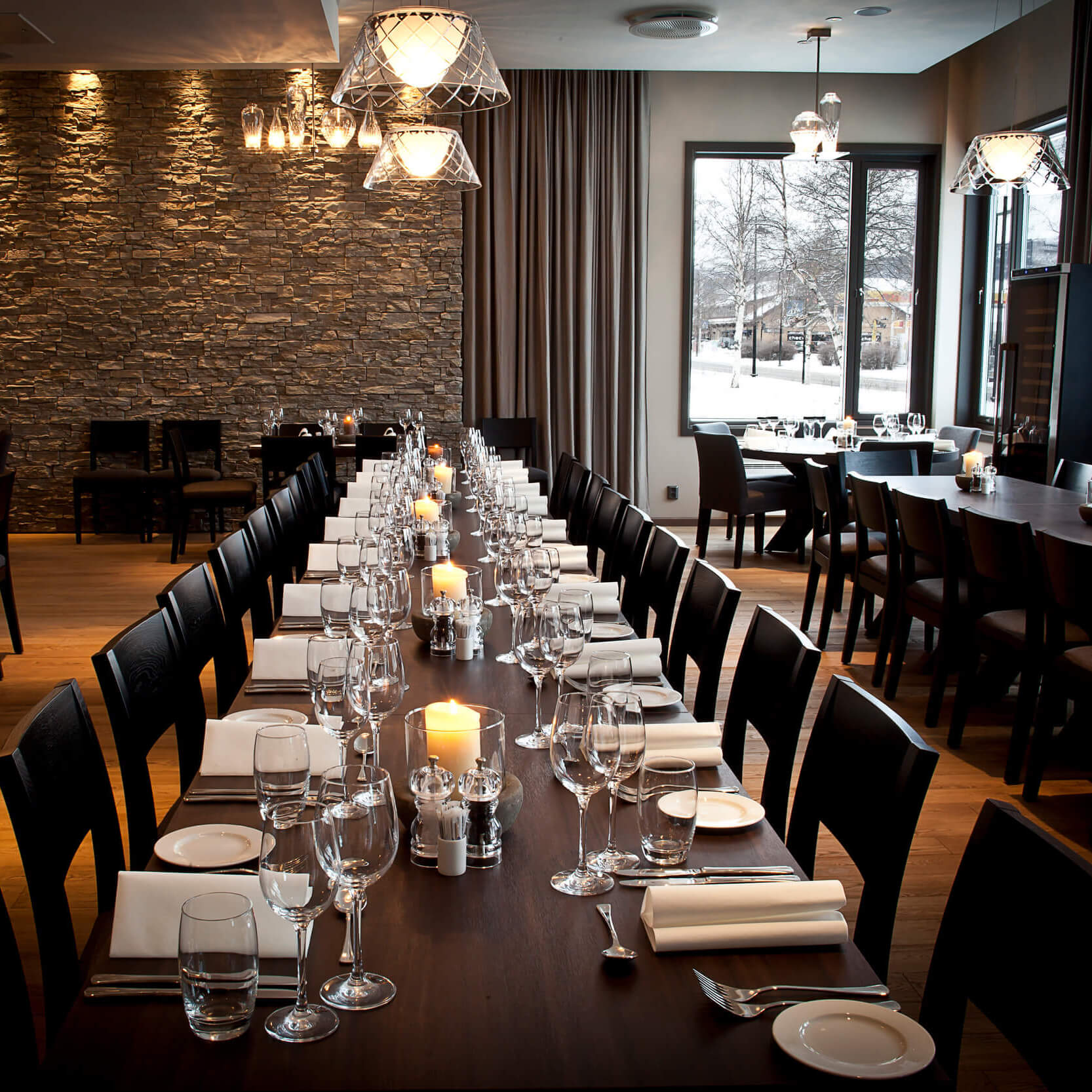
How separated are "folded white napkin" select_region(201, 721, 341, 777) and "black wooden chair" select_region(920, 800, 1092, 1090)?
939 millimetres

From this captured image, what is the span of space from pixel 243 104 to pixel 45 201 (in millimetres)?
1702

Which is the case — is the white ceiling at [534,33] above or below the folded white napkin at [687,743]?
above

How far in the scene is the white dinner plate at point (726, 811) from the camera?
1.65 metres

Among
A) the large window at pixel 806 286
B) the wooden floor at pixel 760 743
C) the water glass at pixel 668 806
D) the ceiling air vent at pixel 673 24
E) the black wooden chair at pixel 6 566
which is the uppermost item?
the ceiling air vent at pixel 673 24

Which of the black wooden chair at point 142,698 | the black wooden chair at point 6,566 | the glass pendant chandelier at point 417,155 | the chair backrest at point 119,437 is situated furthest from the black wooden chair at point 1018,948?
the chair backrest at point 119,437

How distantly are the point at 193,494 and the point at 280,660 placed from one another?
19.5 feet

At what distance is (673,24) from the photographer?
23.0ft

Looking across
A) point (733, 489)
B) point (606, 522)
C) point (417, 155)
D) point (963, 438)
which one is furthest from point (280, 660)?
point (963, 438)

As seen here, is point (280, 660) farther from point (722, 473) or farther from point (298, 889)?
point (722, 473)

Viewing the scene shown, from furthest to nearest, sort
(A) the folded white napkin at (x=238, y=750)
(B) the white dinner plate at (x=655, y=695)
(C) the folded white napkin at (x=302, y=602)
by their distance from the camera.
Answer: (C) the folded white napkin at (x=302, y=602), (B) the white dinner plate at (x=655, y=695), (A) the folded white napkin at (x=238, y=750)

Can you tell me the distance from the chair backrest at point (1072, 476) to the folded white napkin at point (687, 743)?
4133mm

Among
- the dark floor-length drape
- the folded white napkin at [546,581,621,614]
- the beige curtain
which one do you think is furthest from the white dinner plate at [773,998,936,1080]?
the beige curtain

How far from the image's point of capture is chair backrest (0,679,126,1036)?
5.35 feet

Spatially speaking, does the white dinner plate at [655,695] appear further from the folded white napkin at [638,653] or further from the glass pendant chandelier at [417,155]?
the glass pendant chandelier at [417,155]
